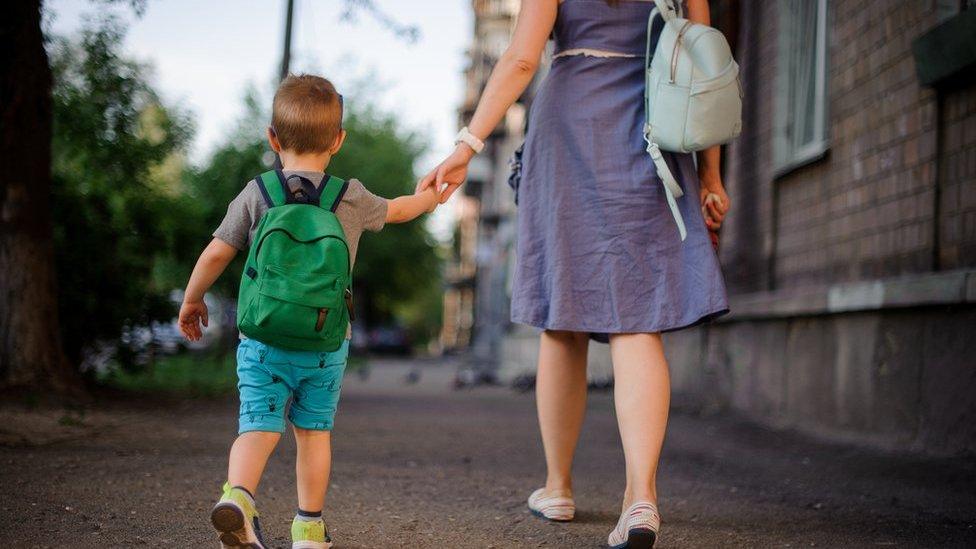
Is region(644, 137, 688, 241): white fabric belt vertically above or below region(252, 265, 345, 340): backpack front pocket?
above

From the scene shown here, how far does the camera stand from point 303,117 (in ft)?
9.11

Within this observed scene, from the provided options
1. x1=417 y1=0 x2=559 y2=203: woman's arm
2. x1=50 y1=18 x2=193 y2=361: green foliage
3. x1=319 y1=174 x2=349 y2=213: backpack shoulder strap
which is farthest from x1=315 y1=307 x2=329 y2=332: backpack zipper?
x1=50 y1=18 x2=193 y2=361: green foliage

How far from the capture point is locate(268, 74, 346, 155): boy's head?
2.78m

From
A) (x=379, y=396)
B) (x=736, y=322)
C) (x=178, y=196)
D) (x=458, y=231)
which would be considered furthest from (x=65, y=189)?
(x=458, y=231)

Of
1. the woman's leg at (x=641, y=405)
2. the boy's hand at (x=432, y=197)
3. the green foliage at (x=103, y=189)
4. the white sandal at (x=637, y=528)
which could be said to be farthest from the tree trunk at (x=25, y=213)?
the white sandal at (x=637, y=528)

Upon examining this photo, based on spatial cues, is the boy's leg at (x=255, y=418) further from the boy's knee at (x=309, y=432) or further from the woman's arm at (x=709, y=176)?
the woman's arm at (x=709, y=176)

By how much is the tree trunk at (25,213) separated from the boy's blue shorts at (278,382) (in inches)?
165

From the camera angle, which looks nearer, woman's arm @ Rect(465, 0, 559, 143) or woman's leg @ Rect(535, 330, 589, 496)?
woman's arm @ Rect(465, 0, 559, 143)

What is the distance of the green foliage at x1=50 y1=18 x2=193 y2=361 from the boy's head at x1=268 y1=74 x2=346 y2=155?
5380 mm

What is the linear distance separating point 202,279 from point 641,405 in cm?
134

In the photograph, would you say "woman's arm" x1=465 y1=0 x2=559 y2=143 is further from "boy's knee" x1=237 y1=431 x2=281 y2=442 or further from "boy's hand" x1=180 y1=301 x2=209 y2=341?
"boy's knee" x1=237 y1=431 x2=281 y2=442

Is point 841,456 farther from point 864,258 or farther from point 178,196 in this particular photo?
Result: point 178,196

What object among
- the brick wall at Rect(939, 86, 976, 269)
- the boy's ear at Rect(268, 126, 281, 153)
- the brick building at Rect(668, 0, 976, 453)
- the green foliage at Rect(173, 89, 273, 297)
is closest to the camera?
the boy's ear at Rect(268, 126, 281, 153)

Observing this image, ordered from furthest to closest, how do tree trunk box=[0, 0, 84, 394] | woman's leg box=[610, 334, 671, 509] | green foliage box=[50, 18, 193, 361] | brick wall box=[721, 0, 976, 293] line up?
green foliage box=[50, 18, 193, 361]
tree trunk box=[0, 0, 84, 394]
brick wall box=[721, 0, 976, 293]
woman's leg box=[610, 334, 671, 509]
